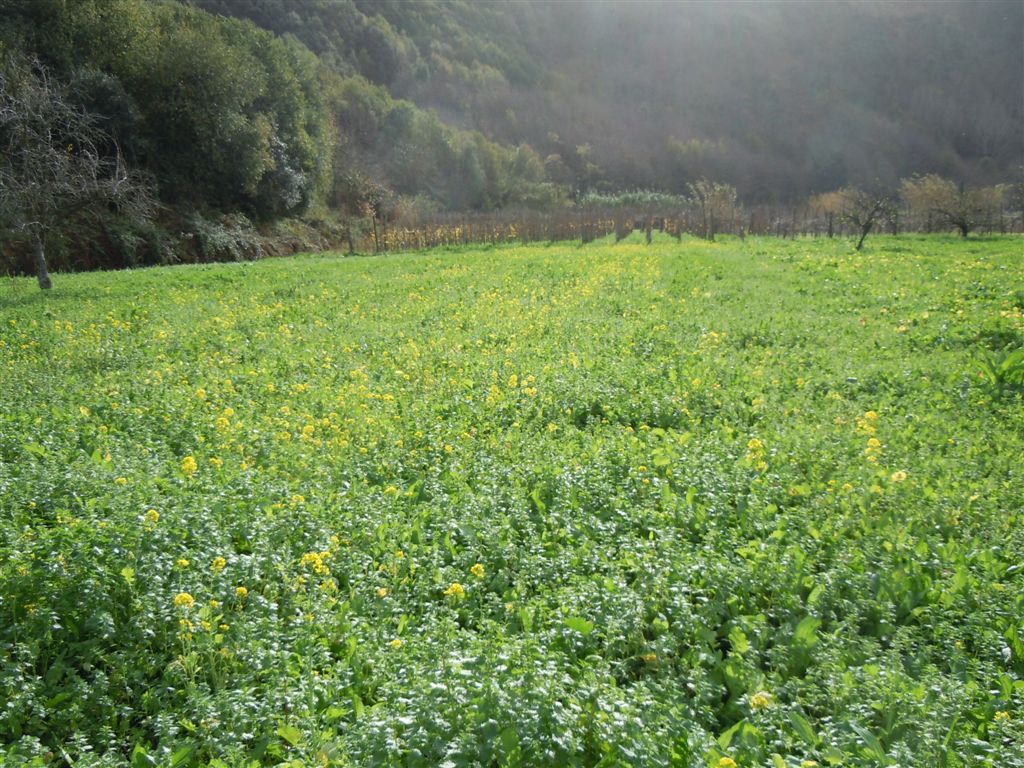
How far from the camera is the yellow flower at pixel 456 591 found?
147 inches

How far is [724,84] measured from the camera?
340 ft

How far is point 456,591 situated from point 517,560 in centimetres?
58

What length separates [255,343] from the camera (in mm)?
10023

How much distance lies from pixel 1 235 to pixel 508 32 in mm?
93887

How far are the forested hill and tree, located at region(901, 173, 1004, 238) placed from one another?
137ft

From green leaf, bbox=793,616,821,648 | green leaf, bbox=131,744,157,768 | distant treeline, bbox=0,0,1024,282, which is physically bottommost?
green leaf, bbox=793,616,821,648

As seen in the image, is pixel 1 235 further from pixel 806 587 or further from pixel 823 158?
pixel 823 158

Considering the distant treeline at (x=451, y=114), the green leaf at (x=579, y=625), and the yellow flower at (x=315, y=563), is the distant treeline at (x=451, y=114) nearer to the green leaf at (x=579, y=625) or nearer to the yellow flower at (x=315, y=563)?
the yellow flower at (x=315, y=563)

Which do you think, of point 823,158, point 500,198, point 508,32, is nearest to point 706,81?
point 823,158

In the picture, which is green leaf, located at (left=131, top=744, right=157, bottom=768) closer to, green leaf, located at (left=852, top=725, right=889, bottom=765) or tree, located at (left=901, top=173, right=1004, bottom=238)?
green leaf, located at (left=852, top=725, right=889, bottom=765)

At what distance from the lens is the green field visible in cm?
286

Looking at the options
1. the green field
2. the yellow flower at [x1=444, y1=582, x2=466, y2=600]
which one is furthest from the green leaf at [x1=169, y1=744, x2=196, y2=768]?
the yellow flower at [x1=444, y1=582, x2=466, y2=600]

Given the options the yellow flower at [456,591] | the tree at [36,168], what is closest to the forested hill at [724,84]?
the tree at [36,168]

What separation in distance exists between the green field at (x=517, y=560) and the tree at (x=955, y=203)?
106 ft
